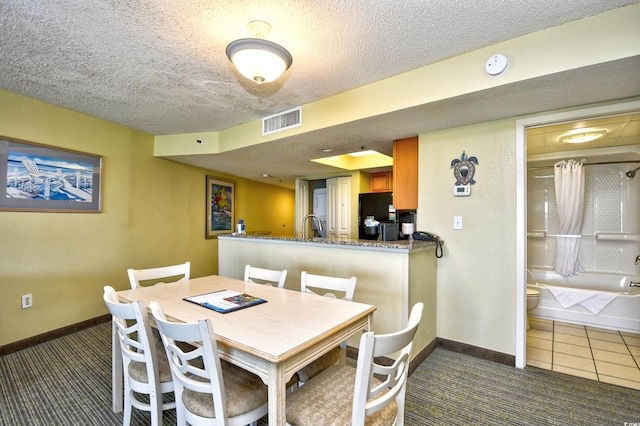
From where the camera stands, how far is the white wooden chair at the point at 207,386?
1062mm

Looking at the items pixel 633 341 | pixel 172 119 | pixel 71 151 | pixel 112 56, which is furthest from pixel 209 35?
pixel 633 341

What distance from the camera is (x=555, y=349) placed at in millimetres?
2682

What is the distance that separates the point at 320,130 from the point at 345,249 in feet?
3.81

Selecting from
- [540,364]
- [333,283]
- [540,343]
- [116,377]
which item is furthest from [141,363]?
[540,343]

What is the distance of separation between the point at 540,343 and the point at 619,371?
59cm

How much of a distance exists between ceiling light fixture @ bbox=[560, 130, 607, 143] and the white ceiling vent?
312 cm

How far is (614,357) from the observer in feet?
8.23

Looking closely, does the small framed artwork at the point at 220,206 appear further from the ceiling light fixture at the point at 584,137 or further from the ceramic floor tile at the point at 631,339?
the ceramic floor tile at the point at 631,339

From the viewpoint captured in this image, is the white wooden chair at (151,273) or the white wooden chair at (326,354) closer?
the white wooden chair at (326,354)

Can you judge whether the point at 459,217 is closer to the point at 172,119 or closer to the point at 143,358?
the point at 143,358

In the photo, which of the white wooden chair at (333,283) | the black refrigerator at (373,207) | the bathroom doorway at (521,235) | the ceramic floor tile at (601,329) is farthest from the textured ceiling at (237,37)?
the ceramic floor tile at (601,329)

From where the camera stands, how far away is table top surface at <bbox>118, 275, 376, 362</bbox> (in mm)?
1113

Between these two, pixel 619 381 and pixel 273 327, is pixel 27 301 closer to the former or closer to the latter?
pixel 273 327

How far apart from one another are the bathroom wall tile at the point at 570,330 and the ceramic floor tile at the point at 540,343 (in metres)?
0.41
